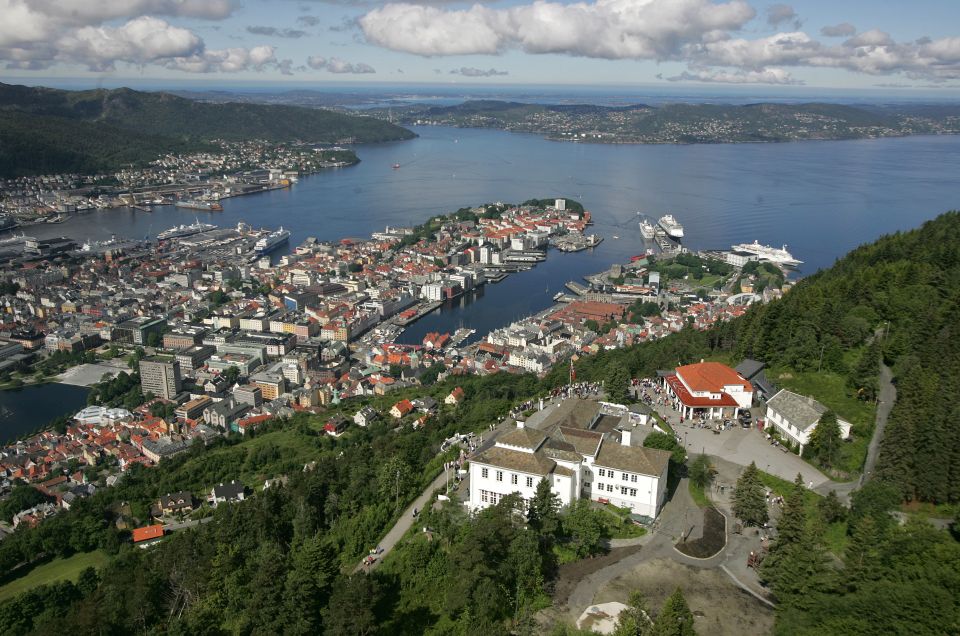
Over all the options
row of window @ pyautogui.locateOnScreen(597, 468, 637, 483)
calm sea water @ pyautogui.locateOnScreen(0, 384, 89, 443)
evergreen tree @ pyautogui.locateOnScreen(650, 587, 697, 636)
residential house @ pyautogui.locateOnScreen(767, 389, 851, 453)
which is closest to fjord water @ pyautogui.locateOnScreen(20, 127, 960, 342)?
calm sea water @ pyautogui.locateOnScreen(0, 384, 89, 443)

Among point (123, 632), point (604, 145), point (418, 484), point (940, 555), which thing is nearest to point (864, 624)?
point (940, 555)

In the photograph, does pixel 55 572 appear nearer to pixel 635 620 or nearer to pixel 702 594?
pixel 635 620

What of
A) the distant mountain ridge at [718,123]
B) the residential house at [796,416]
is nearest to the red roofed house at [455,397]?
the residential house at [796,416]

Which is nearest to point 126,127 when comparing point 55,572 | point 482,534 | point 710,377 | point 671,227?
point 671,227

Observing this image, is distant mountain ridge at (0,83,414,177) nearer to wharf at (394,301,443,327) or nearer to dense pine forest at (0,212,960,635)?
wharf at (394,301,443,327)

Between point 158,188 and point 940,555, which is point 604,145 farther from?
point 940,555

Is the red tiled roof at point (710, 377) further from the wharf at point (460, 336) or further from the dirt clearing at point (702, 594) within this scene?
the wharf at point (460, 336)
